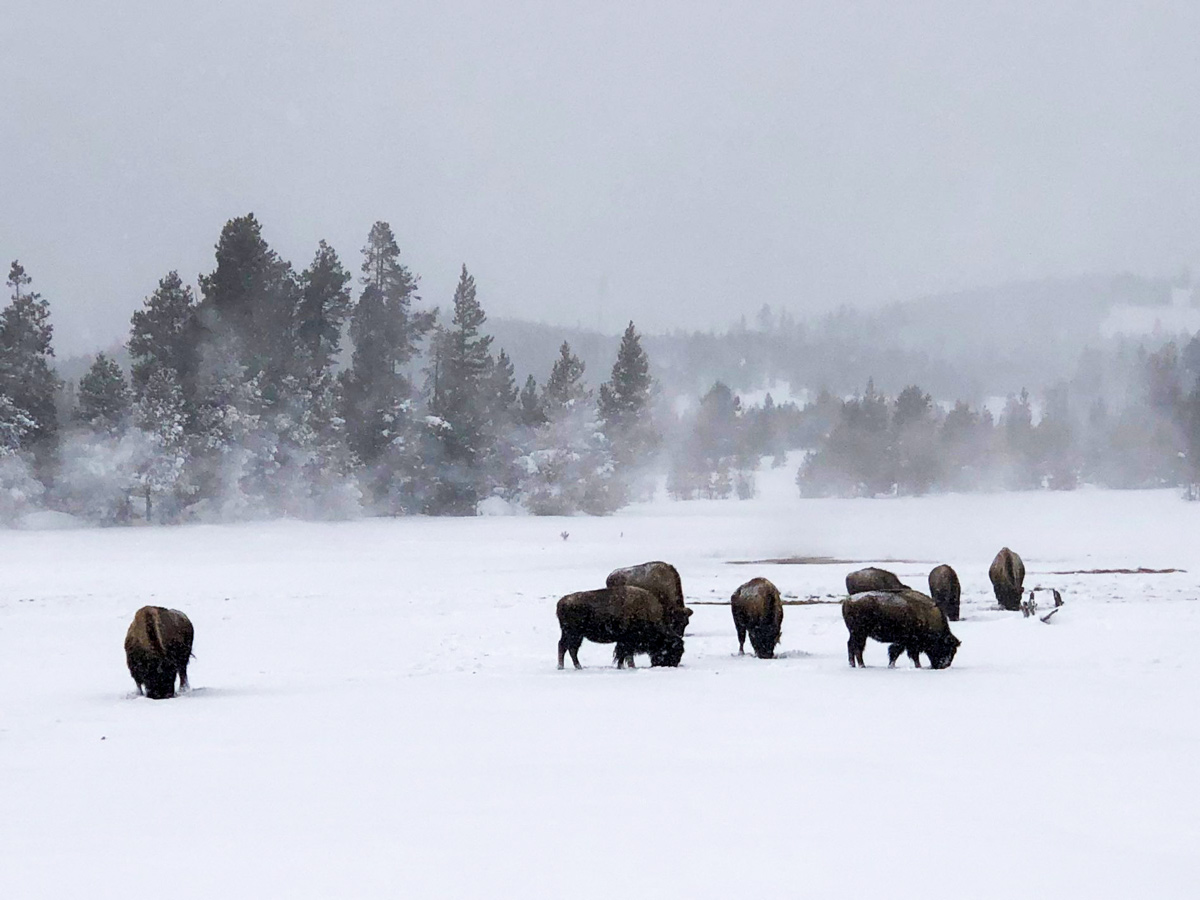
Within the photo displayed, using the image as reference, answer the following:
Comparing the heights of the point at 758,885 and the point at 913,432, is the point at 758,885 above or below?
below

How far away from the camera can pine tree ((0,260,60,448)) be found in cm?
5350

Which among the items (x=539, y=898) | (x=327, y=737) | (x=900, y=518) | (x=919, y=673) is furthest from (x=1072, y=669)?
(x=900, y=518)

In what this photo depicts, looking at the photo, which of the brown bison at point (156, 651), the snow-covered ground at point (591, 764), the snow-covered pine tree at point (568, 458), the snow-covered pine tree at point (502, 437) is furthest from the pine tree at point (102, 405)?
the brown bison at point (156, 651)

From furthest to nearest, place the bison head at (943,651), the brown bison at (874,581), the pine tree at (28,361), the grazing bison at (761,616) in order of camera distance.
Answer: the pine tree at (28,361) → the brown bison at (874,581) → the grazing bison at (761,616) → the bison head at (943,651)

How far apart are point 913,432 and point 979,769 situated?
110152 millimetres

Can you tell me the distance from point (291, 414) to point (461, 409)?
1145 centimetres

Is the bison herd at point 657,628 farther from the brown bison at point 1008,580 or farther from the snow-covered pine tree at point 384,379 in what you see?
the snow-covered pine tree at point 384,379

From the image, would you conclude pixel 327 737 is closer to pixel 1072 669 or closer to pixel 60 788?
pixel 60 788

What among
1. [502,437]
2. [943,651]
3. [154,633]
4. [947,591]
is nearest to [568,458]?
[502,437]

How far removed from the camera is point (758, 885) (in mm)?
5746

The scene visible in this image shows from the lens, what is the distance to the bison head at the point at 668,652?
15.5 m

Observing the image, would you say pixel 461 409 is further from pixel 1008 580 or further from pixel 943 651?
pixel 943 651

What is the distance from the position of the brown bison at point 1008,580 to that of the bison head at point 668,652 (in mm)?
12060

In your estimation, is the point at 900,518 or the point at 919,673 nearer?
the point at 919,673
